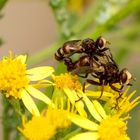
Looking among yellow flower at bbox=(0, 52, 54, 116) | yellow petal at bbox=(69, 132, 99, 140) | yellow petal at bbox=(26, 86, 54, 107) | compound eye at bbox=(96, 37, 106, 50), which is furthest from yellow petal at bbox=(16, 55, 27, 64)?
yellow petal at bbox=(69, 132, 99, 140)

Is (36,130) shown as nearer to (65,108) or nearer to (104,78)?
(65,108)

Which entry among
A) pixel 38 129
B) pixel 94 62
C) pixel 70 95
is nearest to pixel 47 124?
pixel 38 129

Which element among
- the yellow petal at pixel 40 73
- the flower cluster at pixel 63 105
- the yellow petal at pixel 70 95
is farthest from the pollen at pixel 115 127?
the yellow petal at pixel 40 73

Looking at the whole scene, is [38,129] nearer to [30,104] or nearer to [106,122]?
[30,104]

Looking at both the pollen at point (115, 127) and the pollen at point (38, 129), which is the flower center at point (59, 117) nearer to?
the pollen at point (38, 129)

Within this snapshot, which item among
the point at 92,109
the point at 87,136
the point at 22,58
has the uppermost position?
the point at 22,58

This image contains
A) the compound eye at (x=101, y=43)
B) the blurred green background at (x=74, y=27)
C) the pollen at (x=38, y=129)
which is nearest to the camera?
the pollen at (x=38, y=129)

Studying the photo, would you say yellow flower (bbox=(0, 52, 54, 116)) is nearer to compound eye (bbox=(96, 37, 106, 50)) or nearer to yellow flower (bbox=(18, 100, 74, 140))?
yellow flower (bbox=(18, 100, 74, 140))

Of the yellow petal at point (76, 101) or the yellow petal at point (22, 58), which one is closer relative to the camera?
the yellow petal at point (76, 101)
